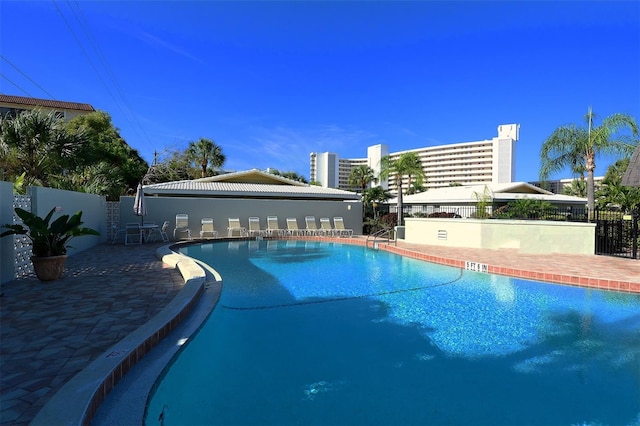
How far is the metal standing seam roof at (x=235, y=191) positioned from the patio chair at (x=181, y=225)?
1251mm

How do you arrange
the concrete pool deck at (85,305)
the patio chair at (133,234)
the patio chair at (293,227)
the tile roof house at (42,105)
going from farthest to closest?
the tile roof house at (42,105) < the patio chair at (293,227) < the patio chair at (133,234) < the concrete pool deck at (85,305)

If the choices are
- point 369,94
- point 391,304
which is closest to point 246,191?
point 369,94

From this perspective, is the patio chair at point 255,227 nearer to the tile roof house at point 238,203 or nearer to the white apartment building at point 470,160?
the tile roof house at point 238,203

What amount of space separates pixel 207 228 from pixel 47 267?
31.9 ft

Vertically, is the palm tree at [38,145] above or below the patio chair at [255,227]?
above

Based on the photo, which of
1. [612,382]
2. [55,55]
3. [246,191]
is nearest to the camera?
[612,382]

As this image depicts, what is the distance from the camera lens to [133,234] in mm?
13844

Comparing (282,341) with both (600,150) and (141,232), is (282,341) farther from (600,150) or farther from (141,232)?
(600,150)

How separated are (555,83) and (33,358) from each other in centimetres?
1737

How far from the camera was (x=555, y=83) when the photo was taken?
44.5 ft

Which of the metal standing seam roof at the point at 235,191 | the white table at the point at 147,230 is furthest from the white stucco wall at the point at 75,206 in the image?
the metal standing seam roof at the point at 235,191

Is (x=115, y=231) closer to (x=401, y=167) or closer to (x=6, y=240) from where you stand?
(x=6, y=240)

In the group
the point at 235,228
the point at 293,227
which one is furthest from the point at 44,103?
the point at 293,227

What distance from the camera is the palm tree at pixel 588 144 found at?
14.9 metres
